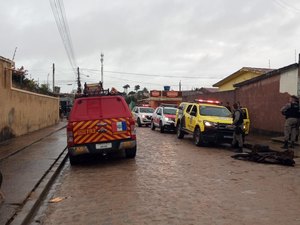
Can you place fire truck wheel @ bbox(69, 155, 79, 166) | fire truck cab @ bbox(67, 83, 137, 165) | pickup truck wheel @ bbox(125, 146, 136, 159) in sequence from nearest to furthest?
fire truck cab @ bbox(67, 83, 137, 165) < fire truck wheel @ bbox(69, 155, 79, 166) < pickup truck wheel @ bbox(125, 146, 136, 159)

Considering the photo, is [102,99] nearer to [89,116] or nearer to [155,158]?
[89,116]

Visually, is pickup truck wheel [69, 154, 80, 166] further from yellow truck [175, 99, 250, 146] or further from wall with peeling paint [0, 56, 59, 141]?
wall with peeling paint [0, 56, 59, 141]

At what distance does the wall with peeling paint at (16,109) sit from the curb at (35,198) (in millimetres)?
7416

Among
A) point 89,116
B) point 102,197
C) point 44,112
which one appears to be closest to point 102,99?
point 89,116

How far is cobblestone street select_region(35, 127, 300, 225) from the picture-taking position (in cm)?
684

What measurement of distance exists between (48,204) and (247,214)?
11.6 feet

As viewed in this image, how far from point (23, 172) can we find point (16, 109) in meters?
10.9

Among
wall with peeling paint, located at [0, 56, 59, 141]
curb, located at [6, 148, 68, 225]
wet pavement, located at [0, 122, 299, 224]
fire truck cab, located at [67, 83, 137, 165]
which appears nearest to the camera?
curb, located at [6, 148, 68, 225]

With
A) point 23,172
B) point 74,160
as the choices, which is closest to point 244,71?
point 74,160

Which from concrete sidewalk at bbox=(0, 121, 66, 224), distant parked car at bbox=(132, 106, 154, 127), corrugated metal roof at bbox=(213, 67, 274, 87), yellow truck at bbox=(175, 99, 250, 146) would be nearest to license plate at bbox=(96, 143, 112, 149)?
concrete sidewalk at bbox=(0, 121, 66, 224)

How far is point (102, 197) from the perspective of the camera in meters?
8.35

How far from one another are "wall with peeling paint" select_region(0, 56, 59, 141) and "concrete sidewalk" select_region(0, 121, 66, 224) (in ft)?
4.11

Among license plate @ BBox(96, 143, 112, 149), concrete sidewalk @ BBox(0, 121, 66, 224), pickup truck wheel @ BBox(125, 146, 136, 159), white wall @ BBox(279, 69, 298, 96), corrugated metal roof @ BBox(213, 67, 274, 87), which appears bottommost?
concrete sidewalk @ BBox(0, 121, 66, 224)

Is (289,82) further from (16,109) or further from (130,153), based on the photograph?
(16,109)
